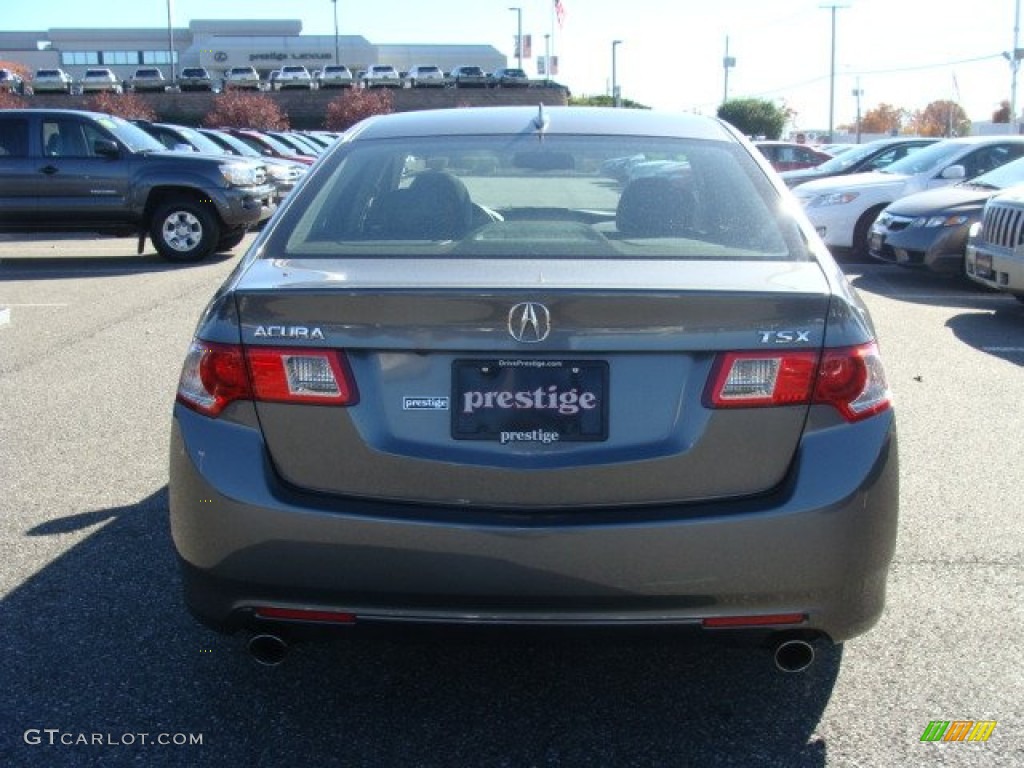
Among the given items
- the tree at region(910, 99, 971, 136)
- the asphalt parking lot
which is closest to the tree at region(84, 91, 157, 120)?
the asphalt parking lot

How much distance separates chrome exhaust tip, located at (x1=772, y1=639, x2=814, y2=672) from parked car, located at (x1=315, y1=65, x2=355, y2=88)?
6627 cm

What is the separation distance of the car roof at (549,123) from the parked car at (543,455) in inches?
45.6

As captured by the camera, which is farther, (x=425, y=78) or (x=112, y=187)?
(x=425, y=78)

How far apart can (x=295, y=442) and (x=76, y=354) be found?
618cm

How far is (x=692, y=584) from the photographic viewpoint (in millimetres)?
2725

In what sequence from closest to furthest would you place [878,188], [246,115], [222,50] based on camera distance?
1. [878,188]
2. [246,115]
3. [222,50]

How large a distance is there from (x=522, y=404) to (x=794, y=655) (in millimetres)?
979

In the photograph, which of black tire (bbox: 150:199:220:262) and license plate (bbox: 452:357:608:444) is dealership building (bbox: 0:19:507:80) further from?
license plate (bbox: 452:357:608:444)

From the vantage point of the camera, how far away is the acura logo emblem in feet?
8.91

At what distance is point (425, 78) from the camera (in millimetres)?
68500

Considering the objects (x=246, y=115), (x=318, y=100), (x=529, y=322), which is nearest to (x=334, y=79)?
(x=318, y=100)

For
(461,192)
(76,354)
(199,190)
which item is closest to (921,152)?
(199,190)

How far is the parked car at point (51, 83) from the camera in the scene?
59.8 metres

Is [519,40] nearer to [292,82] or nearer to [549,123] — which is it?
[292,82]
